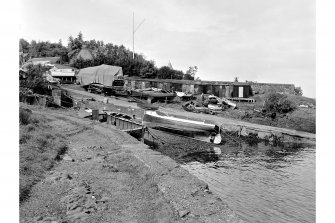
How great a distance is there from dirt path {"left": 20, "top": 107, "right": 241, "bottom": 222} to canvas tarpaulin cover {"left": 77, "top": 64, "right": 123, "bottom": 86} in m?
36.3

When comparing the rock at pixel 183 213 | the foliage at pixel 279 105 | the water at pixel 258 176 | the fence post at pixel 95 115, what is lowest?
the water at pixel 258 176

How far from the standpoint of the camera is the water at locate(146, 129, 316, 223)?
43.4 ft

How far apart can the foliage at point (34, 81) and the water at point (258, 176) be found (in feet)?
68.0

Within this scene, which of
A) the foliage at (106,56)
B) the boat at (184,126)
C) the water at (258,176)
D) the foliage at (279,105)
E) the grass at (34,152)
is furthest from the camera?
the foliage at (106,56)

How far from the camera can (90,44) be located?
8575 cm

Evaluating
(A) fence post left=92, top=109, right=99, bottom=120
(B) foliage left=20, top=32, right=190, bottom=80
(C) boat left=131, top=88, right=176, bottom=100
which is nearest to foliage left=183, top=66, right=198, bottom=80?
(B) foliage left=20, top=32, right=190, bottom=80

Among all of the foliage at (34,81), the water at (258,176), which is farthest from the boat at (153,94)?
the water at (258,176)

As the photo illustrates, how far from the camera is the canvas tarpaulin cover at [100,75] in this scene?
51925 millimetres

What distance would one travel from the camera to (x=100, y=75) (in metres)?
52.2

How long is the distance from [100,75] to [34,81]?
15.8 metres

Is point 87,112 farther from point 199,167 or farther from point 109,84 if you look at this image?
point 109,84

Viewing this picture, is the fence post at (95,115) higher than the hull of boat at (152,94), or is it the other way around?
the hull of boat at (152,94)

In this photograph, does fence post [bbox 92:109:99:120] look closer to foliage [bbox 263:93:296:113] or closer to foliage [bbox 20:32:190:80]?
foliage [bbox 263:93:296:113]

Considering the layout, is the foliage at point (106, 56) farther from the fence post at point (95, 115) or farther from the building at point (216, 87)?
the fence post at point (95, 115)
